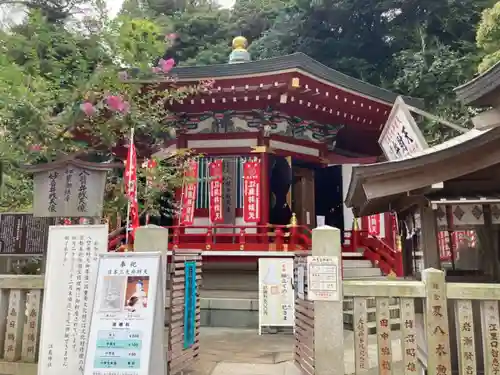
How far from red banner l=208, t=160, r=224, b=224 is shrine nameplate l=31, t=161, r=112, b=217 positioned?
552 centimetres

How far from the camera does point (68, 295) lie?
4539mm

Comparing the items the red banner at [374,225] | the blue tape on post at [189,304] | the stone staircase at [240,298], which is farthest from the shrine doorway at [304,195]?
the blue tape on post at [189,304]

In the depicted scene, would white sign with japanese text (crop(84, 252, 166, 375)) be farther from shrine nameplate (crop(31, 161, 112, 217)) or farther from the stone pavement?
the stone pavement

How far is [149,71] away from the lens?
654 centimetres

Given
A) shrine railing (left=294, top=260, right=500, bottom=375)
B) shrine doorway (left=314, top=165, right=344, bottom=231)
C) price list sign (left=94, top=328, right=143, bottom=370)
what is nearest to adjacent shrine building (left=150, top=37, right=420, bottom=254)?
shrine doorway (left=314, top=165, right=344, bottom=231)

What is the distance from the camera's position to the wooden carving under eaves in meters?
5.33

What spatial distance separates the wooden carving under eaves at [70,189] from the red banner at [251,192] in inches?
222

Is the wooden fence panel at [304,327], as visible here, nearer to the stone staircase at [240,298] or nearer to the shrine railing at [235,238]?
the stone staircase at [240,298]

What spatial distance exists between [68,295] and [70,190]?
1.37 metres

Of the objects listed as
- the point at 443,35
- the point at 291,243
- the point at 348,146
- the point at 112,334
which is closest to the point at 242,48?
the point at 348,146

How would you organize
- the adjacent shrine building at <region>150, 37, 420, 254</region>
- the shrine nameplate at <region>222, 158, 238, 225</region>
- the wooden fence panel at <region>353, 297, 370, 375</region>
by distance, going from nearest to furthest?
the wooden fence panel at <region>353, 297, 370, 375</region>
the adjacent shrine building at <region>150, 37, 420, 254</region>
the shrine nameplate at <region>222, 158, 238, 225</region>

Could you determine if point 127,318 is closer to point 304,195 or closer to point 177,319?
point 177,319

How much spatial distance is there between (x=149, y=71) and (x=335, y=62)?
19560 millimetres

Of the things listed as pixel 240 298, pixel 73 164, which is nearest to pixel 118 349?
pixel 73 164
